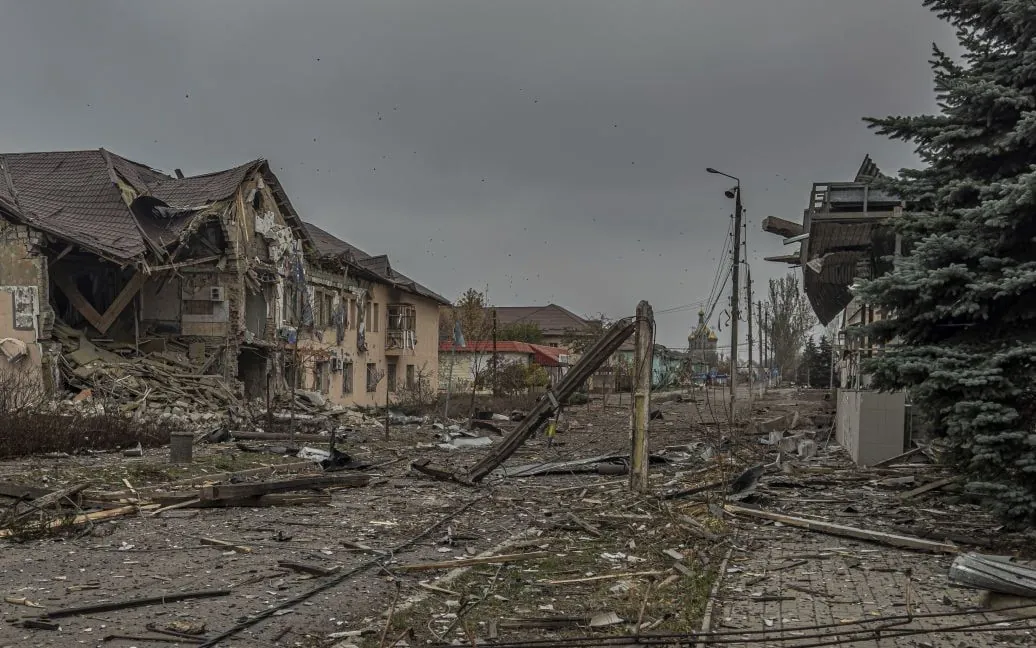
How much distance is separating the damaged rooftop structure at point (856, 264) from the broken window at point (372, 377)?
21.1m

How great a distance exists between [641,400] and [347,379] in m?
27.2

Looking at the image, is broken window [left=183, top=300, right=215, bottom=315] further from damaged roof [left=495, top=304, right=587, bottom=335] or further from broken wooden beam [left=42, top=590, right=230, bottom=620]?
damaged roof [left=495, top=304, right=587, bottom=335]

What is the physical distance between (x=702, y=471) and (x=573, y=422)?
16607 mm

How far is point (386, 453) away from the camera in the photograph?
A: 2086 cm

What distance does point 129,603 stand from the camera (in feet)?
22.6

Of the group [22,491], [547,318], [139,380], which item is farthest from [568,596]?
[547,318]

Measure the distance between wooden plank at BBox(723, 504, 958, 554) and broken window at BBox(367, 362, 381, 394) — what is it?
101 feet

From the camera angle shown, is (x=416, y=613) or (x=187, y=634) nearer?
(x=187, y=634)

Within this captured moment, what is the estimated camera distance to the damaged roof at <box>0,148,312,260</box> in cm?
2477

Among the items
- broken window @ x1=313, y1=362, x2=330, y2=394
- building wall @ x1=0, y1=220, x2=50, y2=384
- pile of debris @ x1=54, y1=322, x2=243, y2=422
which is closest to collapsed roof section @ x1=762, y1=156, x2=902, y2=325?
pile of debris @ x1=54, y1=322, x2=243, y2=422

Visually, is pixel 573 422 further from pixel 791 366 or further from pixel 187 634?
pixel 791 366

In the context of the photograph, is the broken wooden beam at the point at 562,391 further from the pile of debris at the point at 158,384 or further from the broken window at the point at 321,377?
the broken window at the point at 321,377

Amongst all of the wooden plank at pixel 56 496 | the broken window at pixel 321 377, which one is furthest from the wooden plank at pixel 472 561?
the broken window at pixel 321 377

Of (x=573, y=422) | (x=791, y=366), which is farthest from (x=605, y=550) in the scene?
(x=791, y=366)
